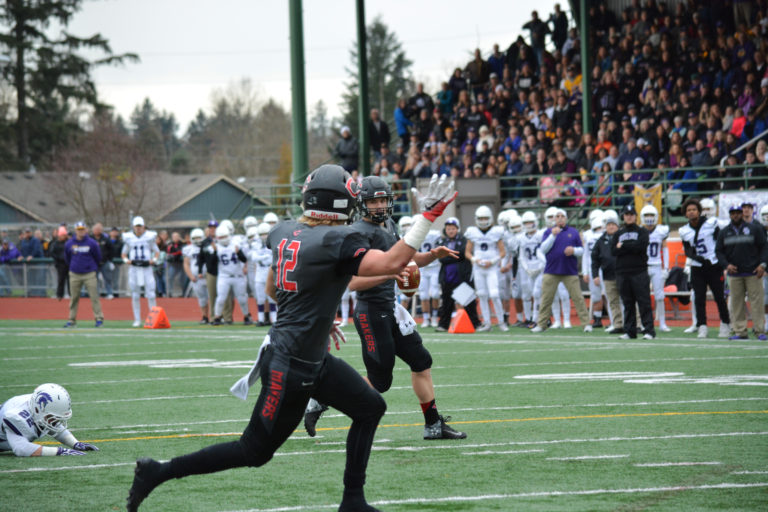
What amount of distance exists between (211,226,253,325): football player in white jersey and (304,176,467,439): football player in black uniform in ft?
43.2

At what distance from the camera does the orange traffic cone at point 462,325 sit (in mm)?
18266

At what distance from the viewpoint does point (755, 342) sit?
14680 mm

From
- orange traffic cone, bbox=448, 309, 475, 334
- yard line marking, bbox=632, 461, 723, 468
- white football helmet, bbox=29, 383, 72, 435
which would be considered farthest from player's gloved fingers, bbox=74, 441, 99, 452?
orange traffic cone, bbox=448, 309, 475, 334

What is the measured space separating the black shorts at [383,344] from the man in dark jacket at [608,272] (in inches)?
383

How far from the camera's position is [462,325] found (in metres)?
18.3

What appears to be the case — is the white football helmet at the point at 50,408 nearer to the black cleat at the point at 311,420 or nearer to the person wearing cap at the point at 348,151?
the black cleat at the point at 311,420

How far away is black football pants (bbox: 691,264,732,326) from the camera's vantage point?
51.4 ft

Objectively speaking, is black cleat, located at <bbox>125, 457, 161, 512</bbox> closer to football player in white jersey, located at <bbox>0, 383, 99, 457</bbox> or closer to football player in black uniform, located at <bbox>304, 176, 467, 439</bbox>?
football player in white jersey, located at <bbox>0, 383, 99, 457</bbox>

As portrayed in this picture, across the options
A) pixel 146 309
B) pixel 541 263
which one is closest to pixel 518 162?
pixel 541 263

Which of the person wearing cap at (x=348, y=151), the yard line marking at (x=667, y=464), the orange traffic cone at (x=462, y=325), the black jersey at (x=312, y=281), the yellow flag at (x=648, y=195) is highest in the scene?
the person wearing cap at (x=348, y=151)

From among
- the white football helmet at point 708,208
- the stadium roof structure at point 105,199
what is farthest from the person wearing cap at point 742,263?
the stadium roof structure at point 105,199

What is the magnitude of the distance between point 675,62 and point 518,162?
4.22 meters

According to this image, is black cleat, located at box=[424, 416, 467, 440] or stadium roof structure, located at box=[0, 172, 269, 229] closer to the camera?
black cleat, located at box=[424, 416, 467, 440]

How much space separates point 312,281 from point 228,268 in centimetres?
1580
